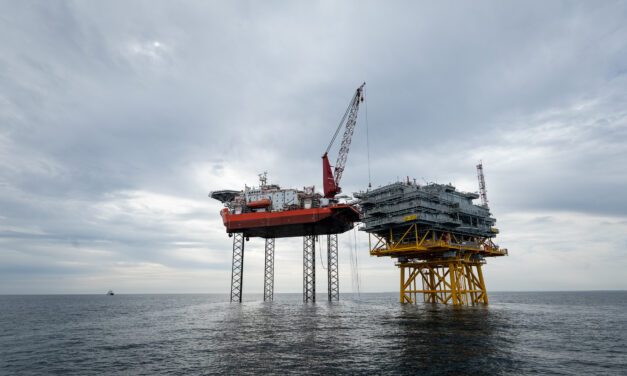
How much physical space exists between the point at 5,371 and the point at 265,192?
39.1 meters

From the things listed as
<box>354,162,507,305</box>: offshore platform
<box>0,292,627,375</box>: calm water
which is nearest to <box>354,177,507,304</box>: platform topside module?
<box>354,162,507,305</box>: offshore platform

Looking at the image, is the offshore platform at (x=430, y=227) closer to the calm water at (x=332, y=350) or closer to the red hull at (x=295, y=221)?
the red hull at (x=295, y=221)

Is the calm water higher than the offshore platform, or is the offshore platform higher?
the offshore platform

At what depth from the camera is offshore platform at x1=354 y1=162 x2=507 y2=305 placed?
4206 cm

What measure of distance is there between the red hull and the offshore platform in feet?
13.7

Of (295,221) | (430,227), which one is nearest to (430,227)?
(430,227)

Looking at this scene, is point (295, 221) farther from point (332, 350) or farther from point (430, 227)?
point (332, 350)

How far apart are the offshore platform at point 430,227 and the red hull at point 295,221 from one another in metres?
4.17

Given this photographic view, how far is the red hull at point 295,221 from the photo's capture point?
49.9 meters

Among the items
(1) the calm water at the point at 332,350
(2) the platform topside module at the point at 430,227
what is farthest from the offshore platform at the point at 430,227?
(1) the calm water at the point at 332,350

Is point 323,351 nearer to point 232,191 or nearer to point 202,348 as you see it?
point 202,348

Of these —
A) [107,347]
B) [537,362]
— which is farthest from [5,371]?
[537,362]

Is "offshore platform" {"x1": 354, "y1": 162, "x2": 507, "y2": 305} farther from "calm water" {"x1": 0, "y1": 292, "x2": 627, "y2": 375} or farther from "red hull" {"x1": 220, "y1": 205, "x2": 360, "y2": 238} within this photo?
"calm water" {"x1": 0, "y1": 292, "x2": 627, "y2": 375}

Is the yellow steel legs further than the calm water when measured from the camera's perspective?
Yes
